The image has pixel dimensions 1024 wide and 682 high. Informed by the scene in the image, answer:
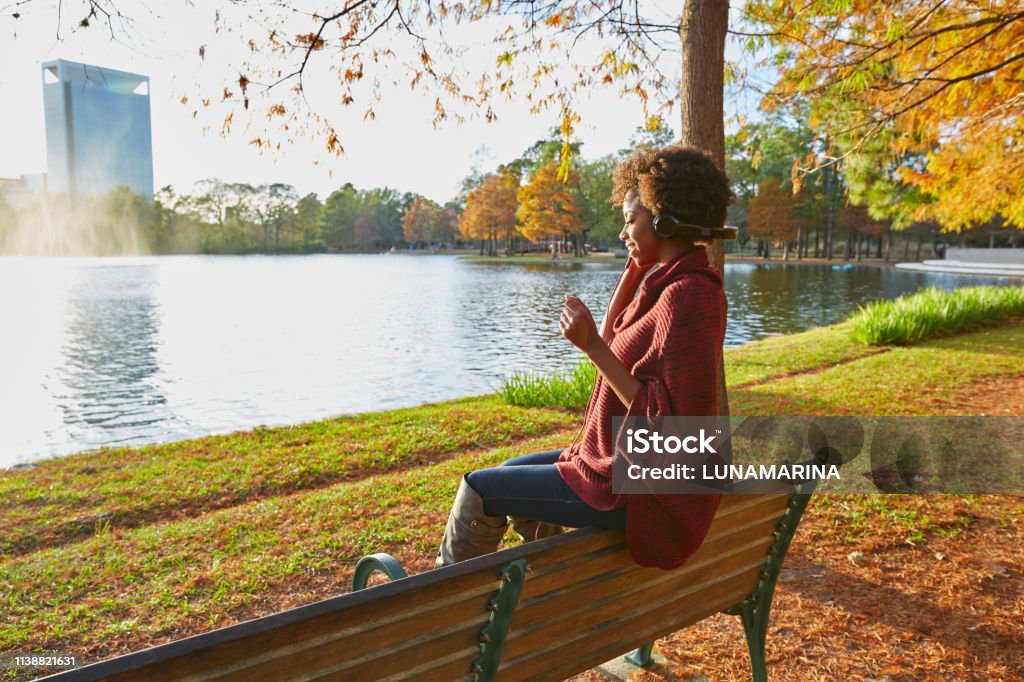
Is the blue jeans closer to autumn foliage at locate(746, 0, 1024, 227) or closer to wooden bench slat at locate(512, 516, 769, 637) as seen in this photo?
wooden bench slat at locate(512, 516, 769, 637)

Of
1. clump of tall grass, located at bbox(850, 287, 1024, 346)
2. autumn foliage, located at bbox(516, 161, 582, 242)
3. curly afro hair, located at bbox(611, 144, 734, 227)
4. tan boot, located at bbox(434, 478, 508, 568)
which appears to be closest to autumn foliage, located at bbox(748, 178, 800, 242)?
autumn foliage, located at bbox(516, 161, 582, 242)

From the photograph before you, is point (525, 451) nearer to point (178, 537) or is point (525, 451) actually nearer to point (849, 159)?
point (178, 537)

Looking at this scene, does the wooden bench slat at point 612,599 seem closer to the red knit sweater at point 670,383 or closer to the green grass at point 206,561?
Result: the red knit sweater at point 670,383

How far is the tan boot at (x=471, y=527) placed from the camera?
82.7 inches

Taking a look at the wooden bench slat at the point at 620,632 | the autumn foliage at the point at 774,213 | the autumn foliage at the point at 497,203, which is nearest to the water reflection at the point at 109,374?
the wooden bench slat at the point at 620,632

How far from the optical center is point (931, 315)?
13.0 metres

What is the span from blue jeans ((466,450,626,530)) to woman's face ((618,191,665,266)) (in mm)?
674

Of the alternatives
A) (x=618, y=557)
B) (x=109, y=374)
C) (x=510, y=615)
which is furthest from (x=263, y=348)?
(x=510, y=615)

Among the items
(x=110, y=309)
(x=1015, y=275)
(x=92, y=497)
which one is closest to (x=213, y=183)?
(x=110, y=309)

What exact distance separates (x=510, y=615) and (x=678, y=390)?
667 mm

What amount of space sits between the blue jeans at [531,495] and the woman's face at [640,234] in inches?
26.5

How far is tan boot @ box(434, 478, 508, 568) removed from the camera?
2102 millimetres

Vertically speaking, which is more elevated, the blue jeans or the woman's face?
the woman's face

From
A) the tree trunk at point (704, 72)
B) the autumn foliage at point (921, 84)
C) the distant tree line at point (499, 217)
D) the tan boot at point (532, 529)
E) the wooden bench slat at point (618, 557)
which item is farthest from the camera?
the distant tree line at point (499, 217)
